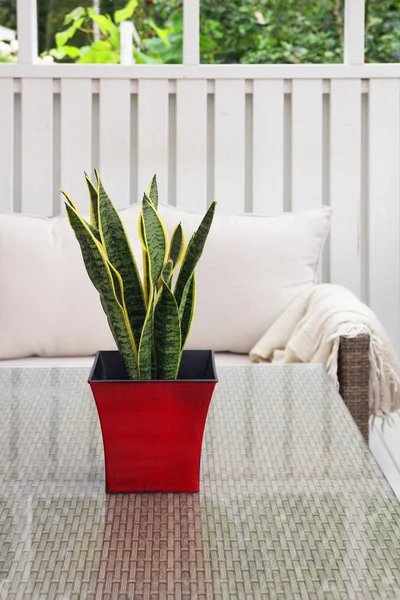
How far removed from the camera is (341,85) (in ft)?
8.95

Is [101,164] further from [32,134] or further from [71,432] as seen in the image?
[71,432]

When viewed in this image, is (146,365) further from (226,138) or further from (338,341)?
(226,138)

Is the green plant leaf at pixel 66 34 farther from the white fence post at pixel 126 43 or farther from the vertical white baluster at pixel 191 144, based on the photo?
the vertical white baluster at pixel 191 144

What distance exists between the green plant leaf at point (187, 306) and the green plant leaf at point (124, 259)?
54mm

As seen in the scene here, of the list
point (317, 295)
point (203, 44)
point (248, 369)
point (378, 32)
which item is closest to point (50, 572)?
point (248, 369)

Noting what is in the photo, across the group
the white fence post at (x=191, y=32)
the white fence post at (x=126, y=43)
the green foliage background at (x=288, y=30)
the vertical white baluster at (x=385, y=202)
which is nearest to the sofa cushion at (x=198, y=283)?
the vertical white baluster at (x=385, y=202)

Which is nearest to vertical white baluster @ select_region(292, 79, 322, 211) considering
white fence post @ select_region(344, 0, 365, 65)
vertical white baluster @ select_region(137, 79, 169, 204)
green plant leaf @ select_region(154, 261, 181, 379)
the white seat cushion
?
white fence post @ select_region(344, 0, 365, 65)

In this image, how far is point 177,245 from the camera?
3.37ft

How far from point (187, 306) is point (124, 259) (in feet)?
0.34

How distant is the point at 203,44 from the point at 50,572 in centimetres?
426

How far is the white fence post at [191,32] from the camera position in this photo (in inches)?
108

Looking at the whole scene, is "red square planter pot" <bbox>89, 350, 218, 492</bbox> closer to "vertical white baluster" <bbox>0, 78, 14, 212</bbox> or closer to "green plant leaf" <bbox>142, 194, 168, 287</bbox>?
"green plant leaf" <bbox>142, 194, 168, 287</bbox>

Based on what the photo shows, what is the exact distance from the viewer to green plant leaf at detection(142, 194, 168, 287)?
0.96 meters

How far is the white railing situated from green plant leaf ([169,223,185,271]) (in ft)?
5.71
